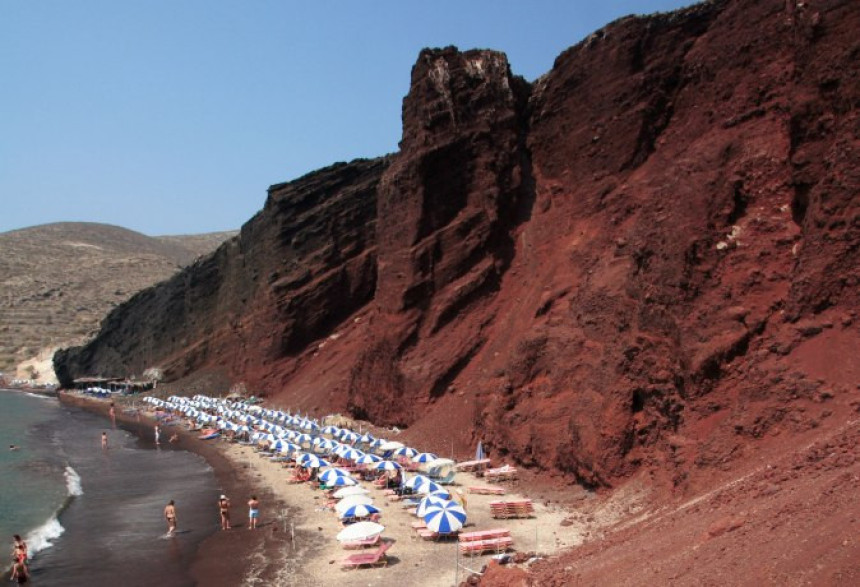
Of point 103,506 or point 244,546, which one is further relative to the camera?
point 103,506

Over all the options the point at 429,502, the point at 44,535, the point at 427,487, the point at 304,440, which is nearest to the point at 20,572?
the point at 44,535

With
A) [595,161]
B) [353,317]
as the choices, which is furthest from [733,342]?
[353,317]

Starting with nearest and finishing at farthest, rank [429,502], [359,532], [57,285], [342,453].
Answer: [359,532], [429,502], [342,453], [57,285]

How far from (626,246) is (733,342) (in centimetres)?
798

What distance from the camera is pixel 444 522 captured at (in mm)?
18875

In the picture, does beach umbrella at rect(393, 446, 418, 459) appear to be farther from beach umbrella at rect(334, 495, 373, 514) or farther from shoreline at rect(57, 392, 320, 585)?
beach umbrella at rect(334, 495, 373, 514)

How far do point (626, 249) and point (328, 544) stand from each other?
1413 cm

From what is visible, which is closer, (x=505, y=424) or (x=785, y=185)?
(x=785, y=185)

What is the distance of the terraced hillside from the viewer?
129 meters

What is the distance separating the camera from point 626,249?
24562 millimetres

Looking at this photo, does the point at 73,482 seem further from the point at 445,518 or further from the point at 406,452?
the point at 445,518

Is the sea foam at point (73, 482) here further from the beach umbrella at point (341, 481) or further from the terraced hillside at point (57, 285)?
the terraced hillside at point (57, 285)

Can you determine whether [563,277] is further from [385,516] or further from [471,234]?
[385,516]

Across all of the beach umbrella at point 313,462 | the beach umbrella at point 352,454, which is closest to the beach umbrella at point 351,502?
the beach umbrella at point 313,462
